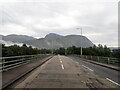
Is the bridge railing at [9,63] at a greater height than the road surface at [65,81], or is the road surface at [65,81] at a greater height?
the bridge railing at [9,63]

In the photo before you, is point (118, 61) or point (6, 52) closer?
point (118, 61)

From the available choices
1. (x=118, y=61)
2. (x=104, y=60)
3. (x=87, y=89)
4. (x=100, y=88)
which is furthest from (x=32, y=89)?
(x=104, y=60)

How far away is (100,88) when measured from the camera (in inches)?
343

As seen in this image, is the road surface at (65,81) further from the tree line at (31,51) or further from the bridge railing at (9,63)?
the tree line at (31,51)

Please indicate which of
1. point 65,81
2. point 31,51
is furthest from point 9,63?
point 31,51

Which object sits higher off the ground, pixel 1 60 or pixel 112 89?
pixel 1 60

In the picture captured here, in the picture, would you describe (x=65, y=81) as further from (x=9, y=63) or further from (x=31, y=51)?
(x=31, y=51)

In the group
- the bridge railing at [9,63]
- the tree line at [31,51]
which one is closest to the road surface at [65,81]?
the bridge railing at [9,63]

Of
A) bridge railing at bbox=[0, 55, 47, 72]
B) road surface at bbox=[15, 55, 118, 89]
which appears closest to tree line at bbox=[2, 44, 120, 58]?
bridge railing at bbox=[0, 55, 47, 72]

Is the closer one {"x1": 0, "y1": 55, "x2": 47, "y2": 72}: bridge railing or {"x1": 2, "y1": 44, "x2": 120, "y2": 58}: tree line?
{"x1": 0, "y1": 55, "x2": 47, "y2": 72}: bridge railing

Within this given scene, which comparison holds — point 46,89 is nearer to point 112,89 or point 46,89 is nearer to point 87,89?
point 87,89

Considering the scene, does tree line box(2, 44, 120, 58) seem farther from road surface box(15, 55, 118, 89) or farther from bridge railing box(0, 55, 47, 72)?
road surface box(15, 55, 118, 89)

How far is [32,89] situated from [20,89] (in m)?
0.55

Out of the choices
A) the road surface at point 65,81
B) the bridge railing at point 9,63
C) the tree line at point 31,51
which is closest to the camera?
the road surface at point 65,81
